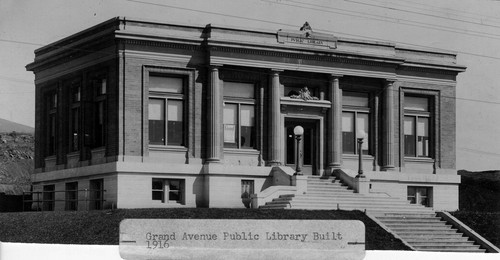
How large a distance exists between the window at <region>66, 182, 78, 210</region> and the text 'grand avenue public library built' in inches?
2.1

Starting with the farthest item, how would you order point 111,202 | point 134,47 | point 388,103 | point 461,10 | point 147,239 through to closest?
point 388,103
point 134,47
point 111,202
point 461,10
point 147,239

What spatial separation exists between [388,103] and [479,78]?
262 inches

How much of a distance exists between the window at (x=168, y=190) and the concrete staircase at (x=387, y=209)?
9.13 ft

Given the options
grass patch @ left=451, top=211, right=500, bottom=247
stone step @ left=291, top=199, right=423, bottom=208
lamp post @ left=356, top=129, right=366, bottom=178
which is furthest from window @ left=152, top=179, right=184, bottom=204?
grass patch @ left=451, top=211, right=500, bottom=247

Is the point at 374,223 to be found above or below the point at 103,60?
below

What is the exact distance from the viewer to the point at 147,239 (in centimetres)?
1544

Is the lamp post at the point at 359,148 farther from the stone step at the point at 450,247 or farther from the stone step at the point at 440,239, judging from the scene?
the stone step at the point at 450,247

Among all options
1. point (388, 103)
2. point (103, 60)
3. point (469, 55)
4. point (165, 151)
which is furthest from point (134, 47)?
point (469, 55)

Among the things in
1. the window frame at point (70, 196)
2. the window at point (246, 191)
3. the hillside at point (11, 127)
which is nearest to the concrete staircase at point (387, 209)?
the window at point (246, 191)

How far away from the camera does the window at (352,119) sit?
27.4m

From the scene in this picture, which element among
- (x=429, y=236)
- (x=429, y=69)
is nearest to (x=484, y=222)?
(x=429, y=236)

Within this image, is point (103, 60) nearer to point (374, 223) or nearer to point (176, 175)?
point (176, 175)

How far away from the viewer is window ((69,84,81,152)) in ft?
83.7
